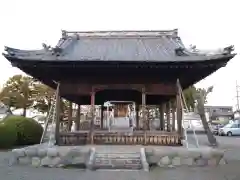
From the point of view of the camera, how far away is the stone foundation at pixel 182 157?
40.6 ft

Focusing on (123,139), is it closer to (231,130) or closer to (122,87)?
(122,87)

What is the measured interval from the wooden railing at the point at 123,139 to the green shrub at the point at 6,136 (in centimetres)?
621

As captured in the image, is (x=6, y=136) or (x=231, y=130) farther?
(x=231, y=130)

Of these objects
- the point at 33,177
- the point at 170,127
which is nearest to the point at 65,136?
the point at 33,177

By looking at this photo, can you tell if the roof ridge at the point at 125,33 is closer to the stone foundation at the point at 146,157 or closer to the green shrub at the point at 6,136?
the green shrub at the point at 6,136

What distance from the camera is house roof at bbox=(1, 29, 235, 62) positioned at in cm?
1399

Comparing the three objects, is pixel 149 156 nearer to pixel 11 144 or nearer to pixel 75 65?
pixel 75 65

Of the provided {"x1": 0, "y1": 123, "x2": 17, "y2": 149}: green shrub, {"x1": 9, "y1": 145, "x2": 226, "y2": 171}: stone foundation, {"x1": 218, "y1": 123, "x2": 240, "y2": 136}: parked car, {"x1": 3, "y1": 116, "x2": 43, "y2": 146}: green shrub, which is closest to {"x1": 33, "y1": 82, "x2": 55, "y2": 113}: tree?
{"x1": 3, "y1": 116, "x2": 43, "y2": 146}: green shrub

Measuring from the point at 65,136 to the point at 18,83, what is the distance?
2583cm

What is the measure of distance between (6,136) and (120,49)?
9.46 metres

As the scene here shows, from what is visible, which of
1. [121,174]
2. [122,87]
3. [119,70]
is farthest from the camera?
[122,87]

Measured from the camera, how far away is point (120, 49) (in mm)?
17250

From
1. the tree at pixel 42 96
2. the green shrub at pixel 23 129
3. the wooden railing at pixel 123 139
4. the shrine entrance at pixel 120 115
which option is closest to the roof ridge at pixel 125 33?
the shrine entrance at pixel 120 115

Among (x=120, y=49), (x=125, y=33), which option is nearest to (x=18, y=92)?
(x=125, y=33)
